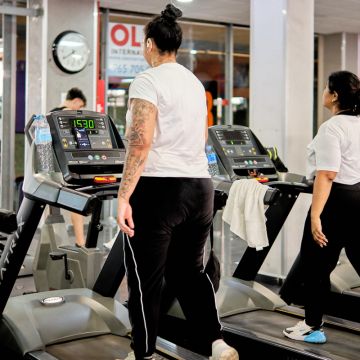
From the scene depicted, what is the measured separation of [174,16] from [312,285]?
154 cm

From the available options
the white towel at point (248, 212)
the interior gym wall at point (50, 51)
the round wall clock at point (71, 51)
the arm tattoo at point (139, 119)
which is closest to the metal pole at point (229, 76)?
the interior gym wall at point (50, 51)

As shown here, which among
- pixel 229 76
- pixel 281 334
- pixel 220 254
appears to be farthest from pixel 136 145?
pixel 229 76

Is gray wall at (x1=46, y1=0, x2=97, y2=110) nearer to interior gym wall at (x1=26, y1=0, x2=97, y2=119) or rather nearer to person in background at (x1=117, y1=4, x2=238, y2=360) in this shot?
interior gym wall at (x1=26, y1=0, x2=97, y2=119)

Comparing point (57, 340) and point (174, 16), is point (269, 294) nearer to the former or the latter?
point (57, 340)

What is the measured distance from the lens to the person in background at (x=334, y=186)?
3175mm

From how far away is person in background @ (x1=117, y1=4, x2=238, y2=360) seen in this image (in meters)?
2.49

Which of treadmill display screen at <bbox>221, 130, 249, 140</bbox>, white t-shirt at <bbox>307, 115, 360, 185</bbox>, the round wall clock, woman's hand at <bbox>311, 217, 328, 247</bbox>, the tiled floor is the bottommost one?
the tiled floor

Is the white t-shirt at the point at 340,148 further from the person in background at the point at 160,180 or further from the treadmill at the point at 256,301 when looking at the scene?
the person in background at the point at 160,180

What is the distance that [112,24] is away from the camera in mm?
8773

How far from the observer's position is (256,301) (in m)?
4.20

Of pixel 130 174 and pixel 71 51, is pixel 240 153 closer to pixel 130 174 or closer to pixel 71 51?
pixel 130 174

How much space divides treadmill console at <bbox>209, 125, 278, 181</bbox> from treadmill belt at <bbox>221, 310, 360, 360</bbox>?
0.84m

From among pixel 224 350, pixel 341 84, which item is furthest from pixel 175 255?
pixel 341 84

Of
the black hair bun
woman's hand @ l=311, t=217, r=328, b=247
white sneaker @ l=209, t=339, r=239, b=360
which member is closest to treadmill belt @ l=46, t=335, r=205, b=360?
white sneaker @ l=209, t=339, r=239, b=360
